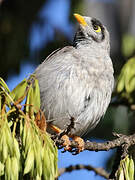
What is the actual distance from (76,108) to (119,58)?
3476 millimetres

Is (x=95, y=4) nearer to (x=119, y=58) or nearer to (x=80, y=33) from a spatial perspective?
(x=119, y=58)

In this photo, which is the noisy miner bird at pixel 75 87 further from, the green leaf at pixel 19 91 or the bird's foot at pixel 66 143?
the green leaf at pixel 19 91

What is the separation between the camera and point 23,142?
336 cm

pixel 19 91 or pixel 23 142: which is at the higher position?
pixel 19 91

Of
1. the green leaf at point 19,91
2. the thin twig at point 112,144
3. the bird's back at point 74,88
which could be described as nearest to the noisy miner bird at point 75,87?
the bird's back at point 74,88

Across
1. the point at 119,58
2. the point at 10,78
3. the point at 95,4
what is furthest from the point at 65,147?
the point at 95,4

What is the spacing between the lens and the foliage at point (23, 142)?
3.27 metres

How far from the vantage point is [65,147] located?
4430 millimetres

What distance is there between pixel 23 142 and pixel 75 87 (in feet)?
6.04

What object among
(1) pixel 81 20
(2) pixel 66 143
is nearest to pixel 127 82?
(1) pixel 81 20

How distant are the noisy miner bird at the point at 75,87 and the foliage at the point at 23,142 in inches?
54.3

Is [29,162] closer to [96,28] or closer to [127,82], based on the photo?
[127,82]

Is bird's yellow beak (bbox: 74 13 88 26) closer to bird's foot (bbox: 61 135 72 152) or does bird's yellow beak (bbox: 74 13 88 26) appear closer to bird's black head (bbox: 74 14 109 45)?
bird's black head (bbox: 74 14 109 45)

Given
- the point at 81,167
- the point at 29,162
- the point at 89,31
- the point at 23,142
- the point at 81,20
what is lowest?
the point at 81,167
